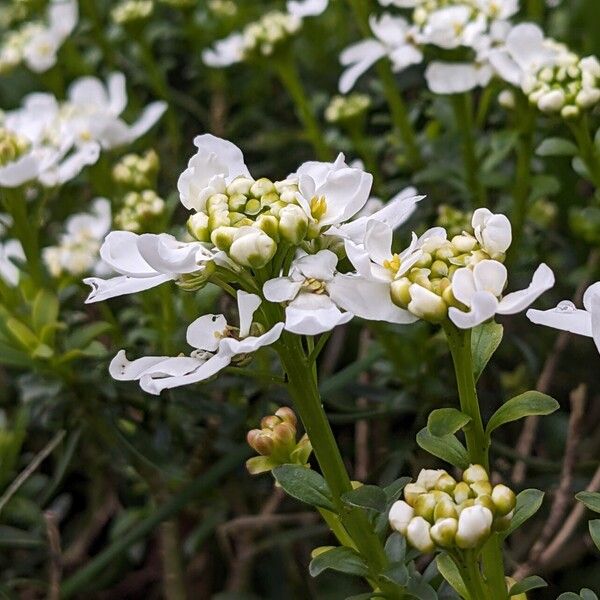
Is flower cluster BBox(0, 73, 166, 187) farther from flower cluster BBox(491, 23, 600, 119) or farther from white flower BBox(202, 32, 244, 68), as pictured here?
flower cluster BBox(491, 23, 600, 119)

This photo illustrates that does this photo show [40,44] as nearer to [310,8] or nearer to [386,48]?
[310,8]

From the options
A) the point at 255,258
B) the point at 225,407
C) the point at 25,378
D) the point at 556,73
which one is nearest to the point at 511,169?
the point at 556,73

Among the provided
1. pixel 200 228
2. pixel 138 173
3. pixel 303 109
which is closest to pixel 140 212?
pixel 138 173

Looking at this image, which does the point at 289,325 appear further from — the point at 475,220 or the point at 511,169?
the point at 511,169

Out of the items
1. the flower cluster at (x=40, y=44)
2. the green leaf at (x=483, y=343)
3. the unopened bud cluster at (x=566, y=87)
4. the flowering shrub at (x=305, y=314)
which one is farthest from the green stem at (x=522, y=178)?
the flower cluster at (x=40, y=44)

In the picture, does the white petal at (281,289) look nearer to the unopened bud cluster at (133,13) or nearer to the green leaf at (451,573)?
the green leaf at (451,573)
